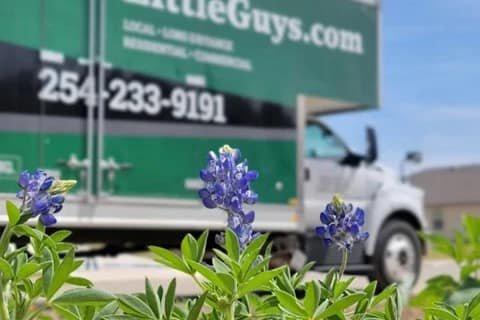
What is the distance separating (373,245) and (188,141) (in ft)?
9.63

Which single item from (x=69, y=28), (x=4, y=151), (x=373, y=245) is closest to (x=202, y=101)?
(x=69, y=28)

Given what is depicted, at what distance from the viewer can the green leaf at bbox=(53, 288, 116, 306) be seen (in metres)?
1.39

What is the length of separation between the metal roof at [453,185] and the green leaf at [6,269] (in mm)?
59596

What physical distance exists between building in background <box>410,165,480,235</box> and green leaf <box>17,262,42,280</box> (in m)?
59.6

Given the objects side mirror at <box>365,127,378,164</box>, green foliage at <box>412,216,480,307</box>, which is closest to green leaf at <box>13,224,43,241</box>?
green foliage at <box>412,216,480,307</box>

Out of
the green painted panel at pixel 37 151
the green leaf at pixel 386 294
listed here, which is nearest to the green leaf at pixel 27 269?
the green leaf at pixel 386 294

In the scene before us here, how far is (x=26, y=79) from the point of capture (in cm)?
697

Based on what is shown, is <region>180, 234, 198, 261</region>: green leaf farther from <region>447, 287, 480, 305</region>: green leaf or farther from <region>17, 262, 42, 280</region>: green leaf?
<region>447, 287, 480, 305</region>: green leaf

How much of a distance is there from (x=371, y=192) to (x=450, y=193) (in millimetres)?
53632

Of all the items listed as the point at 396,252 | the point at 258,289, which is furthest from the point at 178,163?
the point at 258,289

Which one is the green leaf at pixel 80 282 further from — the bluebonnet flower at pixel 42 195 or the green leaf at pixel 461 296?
the green leaf at pixel 461 296

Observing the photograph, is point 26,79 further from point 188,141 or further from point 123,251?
point 123,251

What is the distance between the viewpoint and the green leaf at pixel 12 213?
1.42 metres

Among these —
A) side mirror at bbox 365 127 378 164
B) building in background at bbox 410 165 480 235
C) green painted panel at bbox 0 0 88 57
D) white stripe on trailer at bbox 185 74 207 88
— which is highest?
green painted panel at bbox 0 0 88 57
